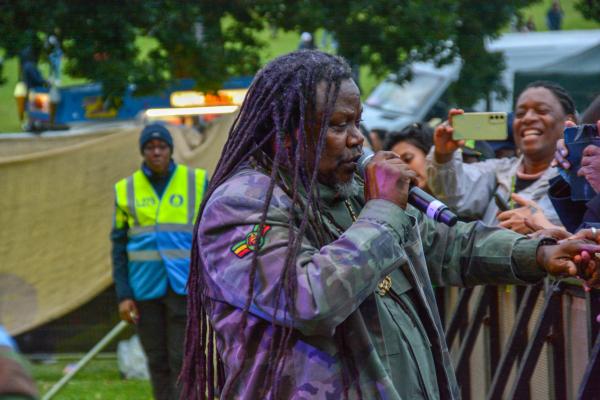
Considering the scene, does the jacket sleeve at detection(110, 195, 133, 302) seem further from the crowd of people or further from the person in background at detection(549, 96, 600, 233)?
the crowd of people

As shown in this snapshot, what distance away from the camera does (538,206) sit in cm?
562

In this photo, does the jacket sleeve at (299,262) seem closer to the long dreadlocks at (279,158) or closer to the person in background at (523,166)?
the long dreadlocks at (279,158)

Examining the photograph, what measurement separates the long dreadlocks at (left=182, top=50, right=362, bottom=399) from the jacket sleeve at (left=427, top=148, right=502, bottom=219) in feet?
8.92

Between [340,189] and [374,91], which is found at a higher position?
[340,189]

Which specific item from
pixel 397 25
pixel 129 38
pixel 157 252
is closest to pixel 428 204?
pixel 157 252

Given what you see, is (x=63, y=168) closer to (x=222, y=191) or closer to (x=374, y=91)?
(x=222, y=191)

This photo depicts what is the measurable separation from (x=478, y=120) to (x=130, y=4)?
906cm

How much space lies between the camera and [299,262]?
3209 millimetres

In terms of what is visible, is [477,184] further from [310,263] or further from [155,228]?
[310,263]

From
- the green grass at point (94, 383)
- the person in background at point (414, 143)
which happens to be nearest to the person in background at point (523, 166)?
the person in background at point (414, 143)

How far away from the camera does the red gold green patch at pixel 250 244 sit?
3.26m

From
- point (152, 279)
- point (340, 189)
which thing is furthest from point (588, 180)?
point (152, 279)

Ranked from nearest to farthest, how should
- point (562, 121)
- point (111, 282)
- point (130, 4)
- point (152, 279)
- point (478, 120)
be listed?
point (478, 120)
point (562, 121)
point (152, 279)
point (111, 282)
point (130, 4)

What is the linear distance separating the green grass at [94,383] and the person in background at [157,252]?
4.41 feet
